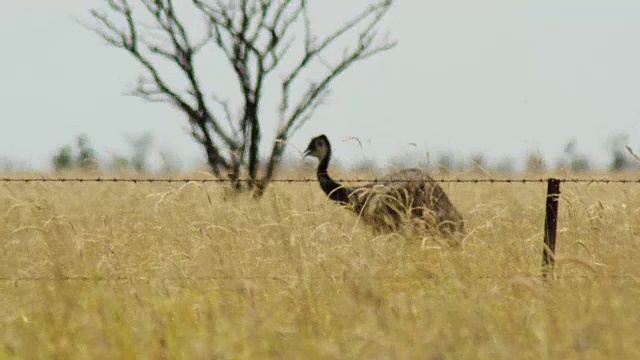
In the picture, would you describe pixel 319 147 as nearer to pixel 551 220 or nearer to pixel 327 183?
pixel 327 183

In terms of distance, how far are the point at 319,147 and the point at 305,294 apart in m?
6.74

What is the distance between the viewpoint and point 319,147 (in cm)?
1149

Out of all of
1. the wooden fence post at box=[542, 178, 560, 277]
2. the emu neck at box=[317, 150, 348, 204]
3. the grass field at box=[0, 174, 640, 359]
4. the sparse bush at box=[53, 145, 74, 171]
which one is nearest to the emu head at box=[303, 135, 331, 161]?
the emu neck at box=[317, 150, 348, 204]

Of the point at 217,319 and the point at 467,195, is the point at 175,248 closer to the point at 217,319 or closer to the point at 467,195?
the point at 217,319

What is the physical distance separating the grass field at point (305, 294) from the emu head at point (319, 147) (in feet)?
7.01

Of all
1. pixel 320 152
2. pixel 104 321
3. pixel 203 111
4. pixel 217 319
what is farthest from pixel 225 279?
pixel 203 111

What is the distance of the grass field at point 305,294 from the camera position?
12.3 feet

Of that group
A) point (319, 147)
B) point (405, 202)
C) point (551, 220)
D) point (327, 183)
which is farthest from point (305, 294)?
point (319, 147)

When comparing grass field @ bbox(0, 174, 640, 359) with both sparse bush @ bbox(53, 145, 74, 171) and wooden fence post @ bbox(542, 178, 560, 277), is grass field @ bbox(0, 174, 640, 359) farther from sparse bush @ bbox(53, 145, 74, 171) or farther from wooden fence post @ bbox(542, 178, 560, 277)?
sparse bush @ bbox(53, 145, 74, 171)

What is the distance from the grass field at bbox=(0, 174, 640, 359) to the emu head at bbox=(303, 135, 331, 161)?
214cm

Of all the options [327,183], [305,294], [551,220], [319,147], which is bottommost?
[305,294]

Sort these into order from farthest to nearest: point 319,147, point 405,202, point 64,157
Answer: point 64,157, point 319,147, point 405,202

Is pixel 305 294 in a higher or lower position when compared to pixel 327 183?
lower

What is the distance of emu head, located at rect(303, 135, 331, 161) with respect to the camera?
11.5m
